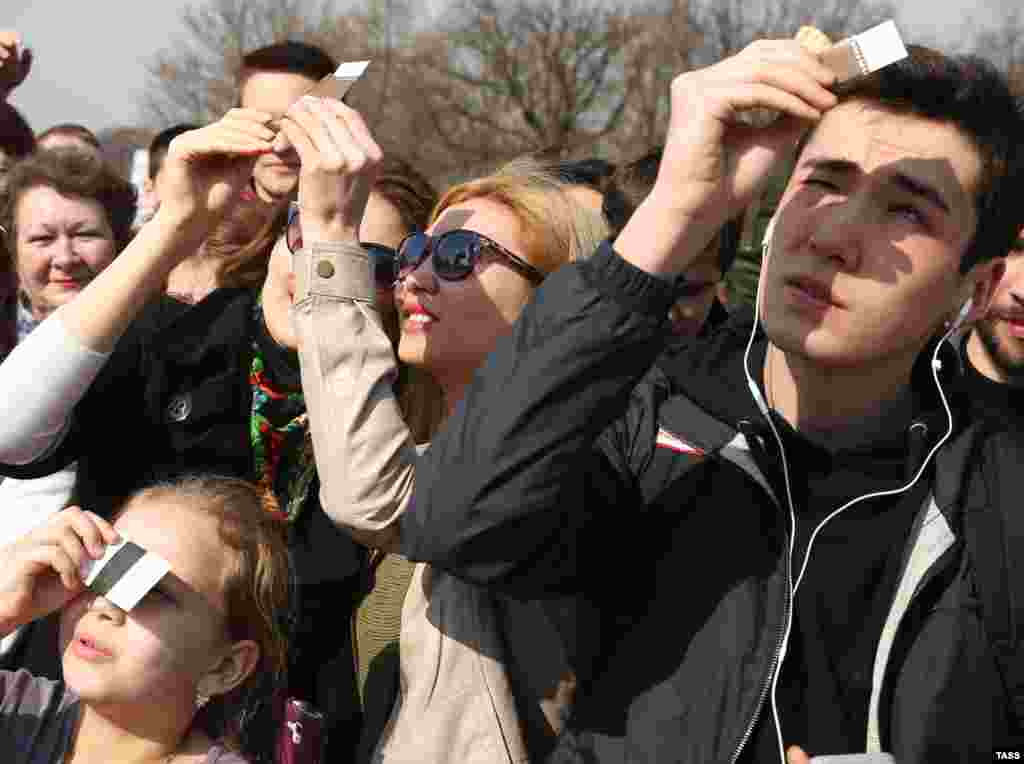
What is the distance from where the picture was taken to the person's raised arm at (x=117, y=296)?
2441mm

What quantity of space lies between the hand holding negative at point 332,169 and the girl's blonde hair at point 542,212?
62 centimetres

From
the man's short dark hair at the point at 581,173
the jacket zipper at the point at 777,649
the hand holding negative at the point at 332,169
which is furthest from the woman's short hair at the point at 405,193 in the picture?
the jacket zipper at the point at 777,649

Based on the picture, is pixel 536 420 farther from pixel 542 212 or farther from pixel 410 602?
pixel 542 212

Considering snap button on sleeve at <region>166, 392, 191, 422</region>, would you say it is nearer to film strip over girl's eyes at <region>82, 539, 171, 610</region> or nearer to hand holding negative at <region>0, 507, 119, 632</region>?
hand holding negative at <region>0, 507, 119, 632</region>

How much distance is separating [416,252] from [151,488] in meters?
0.72

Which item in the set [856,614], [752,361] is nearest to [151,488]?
[752,361]

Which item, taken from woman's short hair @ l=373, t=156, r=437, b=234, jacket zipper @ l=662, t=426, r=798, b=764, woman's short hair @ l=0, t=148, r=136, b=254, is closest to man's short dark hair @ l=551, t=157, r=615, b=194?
woman's short hair @ l=373, t=156, r=437, b=234

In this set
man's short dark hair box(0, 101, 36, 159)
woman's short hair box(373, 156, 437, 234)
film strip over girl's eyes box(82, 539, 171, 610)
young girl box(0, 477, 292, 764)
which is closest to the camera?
film strip over girl's eyes box(82, 539, 171, 610)

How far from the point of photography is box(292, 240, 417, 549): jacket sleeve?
2053 mm

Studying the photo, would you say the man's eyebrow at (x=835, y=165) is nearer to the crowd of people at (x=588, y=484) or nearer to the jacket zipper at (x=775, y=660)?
the crowd of people at (x=588, y=484)

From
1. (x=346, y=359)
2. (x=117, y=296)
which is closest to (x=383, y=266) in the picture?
(x=117, y=296)

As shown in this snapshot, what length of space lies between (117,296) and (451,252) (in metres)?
0.68

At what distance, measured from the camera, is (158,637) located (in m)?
2.25

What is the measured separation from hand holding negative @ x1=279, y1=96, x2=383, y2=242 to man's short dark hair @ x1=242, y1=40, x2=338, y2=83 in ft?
7.35
